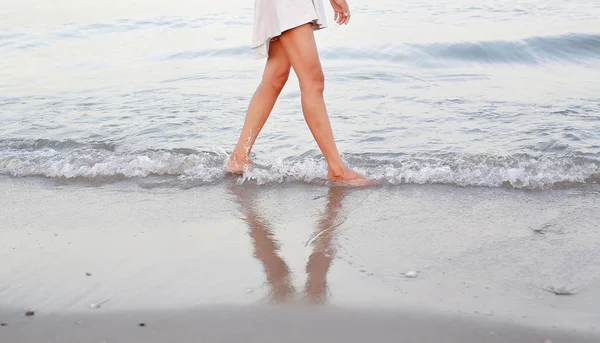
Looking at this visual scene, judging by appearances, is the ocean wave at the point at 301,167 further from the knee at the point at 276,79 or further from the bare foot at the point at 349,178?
the knee at the point at 276,79

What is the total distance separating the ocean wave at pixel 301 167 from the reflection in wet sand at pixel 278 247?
36 centimetres

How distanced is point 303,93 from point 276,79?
260mm

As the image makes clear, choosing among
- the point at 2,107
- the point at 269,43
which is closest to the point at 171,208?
the point at 269,43

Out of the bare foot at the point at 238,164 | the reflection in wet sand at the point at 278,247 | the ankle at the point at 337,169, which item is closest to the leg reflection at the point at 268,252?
the reflection in wet sand at the point at 278,247

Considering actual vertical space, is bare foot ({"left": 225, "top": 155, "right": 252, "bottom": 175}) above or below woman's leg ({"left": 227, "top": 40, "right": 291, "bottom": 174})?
below

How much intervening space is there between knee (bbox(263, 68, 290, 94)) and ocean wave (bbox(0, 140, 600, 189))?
1.52 ft

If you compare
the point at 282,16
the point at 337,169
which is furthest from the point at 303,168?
the point at 282,16

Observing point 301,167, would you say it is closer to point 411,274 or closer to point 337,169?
point 337,169

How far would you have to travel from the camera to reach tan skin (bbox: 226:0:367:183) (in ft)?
14.2

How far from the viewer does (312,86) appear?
4449mm

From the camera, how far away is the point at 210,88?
7555 millimetres

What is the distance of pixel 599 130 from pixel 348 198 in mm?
2181

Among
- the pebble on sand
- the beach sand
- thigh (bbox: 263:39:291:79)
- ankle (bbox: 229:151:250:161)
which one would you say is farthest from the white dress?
the pebble on sand

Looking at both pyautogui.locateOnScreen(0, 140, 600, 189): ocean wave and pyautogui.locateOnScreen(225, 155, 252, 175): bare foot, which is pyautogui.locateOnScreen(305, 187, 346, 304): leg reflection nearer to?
pyautogui.locateOnScreen(0, 140, 600, 189): ocean wave
